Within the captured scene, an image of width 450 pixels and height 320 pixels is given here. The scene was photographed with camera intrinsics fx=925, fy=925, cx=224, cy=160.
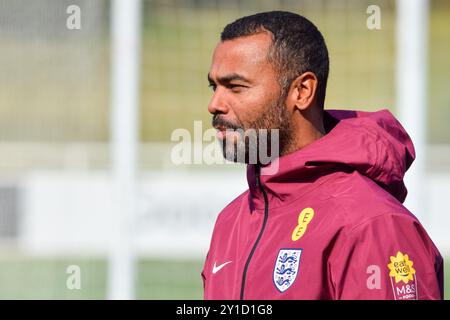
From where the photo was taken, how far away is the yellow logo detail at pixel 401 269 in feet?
6.40

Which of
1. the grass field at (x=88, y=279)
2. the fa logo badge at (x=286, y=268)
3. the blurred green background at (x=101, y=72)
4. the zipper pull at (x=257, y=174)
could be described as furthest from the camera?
the grass field at (x=88, y=279)

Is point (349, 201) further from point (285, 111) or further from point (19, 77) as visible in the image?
point (19, 77)

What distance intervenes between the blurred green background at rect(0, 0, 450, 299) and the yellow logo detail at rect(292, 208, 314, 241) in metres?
3.66

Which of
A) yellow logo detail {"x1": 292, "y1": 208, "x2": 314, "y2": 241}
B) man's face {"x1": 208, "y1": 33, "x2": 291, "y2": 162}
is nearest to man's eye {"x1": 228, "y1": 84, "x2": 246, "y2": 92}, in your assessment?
man's face {"x1": 208, "y1": 33, "x2": 291, "y2": 162}

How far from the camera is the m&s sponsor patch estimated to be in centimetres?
195

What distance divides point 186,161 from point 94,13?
111 centimetres

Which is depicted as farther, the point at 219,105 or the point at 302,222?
the point at 219,105

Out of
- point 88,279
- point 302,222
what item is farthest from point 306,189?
point 88,279

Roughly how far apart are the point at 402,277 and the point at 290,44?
26.1 inches

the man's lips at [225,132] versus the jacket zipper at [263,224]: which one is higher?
the man's lips at [225,132]

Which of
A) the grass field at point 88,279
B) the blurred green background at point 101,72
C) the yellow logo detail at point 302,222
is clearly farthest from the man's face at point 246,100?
the grass field at point 88,279

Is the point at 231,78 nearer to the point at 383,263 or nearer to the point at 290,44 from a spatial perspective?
the point at 290,44

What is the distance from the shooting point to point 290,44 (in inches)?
89.8

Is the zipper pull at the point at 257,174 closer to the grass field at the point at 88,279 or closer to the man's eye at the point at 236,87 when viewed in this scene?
the man's eye at the point at 236,87
